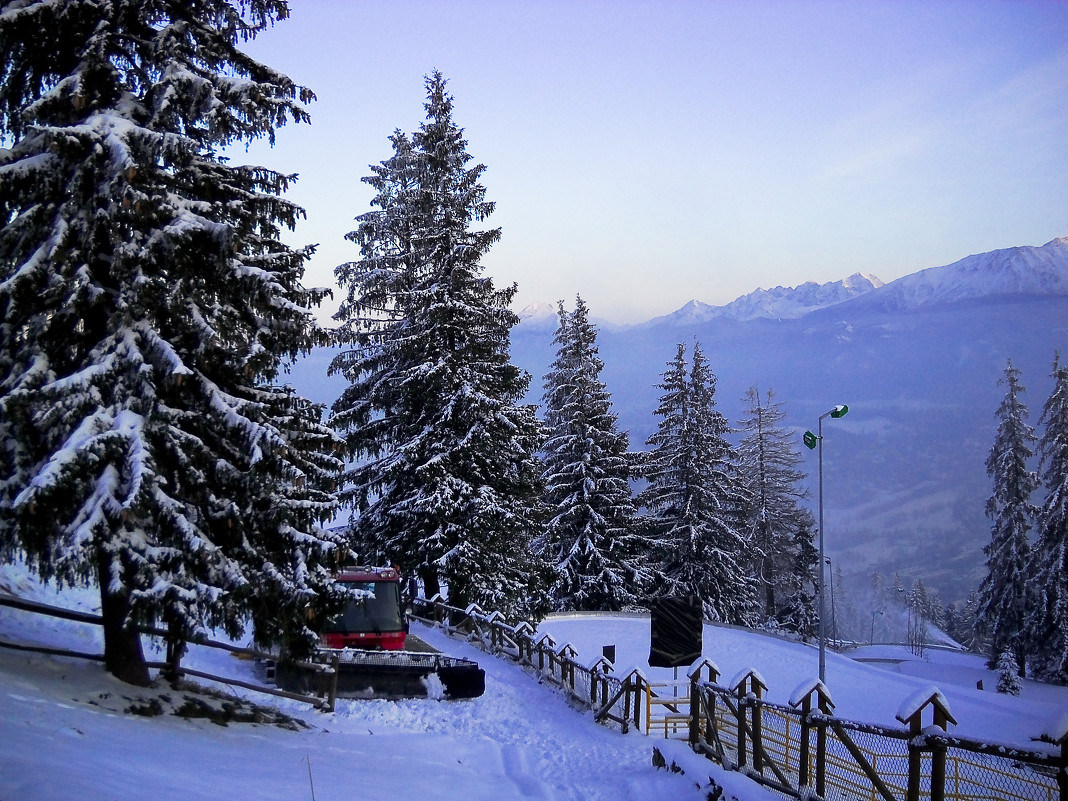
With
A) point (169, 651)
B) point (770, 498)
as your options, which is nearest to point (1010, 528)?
point (770, 498)

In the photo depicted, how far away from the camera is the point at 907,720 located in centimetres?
725

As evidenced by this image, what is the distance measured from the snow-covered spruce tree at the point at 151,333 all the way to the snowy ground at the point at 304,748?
3.80 ft

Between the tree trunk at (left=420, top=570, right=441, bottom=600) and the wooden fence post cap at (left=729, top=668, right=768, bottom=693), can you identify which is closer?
the wooden fence post cap at (left=729, top=668, right=768, bottom=693)

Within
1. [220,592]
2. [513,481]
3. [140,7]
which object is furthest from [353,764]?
[513,481]

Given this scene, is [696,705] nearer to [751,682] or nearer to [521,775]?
[751,682]

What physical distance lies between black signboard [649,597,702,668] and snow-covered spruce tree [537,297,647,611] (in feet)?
58.2

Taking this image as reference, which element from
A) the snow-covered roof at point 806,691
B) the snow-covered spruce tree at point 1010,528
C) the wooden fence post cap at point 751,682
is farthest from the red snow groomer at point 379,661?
the snow-covered spruce tree at point 1010,528

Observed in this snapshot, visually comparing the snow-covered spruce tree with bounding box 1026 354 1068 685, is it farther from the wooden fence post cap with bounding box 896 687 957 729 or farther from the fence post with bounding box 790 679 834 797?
the wooden fence post cap with bounding box 896 687 957 729

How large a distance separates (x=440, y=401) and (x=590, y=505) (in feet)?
43.8

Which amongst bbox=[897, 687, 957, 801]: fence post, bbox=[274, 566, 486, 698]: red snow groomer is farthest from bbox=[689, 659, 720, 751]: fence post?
bbox=[274, 566, 486, 698]: red snow groomer

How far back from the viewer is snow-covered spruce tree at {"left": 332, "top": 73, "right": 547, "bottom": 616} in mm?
24062

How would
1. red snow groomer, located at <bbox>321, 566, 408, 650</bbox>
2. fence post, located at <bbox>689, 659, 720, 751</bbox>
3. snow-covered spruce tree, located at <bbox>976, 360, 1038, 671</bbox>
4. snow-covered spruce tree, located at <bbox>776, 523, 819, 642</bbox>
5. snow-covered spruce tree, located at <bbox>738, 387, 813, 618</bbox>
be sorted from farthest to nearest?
1. snow-covered spruce tree, located at <bbox>776, 523, 819, 642</bbox>
2. snow-covered spruce tree, located at <bbox>738, 387, 813, 618</bbox>
3. snow-covered spruce tree, located at <bbox>976, 360, 1038, 671</bbox>
4. red snow groomer, located at <bbox>321, 566, 408, 650</bbox>
5. fence post, located at <bbox>689, 659, 720, 751</bbox>

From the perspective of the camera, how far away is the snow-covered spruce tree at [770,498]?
4875 cm

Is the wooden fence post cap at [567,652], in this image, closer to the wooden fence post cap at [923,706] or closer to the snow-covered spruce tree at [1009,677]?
the wooden fence post cap at [923,706]
